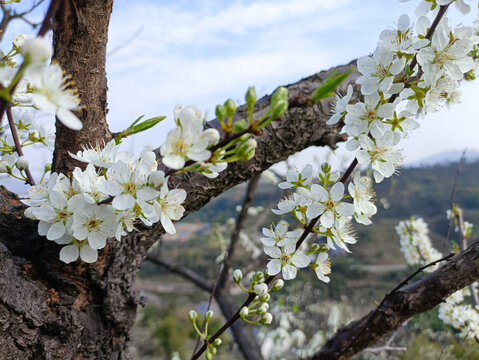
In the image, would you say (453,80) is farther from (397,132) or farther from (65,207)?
(65,207)

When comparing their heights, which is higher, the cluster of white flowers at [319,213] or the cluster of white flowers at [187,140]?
the cluster of white flowers at [187,140]

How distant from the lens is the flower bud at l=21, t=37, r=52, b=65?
1.40 ft

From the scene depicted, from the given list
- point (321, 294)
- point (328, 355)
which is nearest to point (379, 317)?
point (328, 355)

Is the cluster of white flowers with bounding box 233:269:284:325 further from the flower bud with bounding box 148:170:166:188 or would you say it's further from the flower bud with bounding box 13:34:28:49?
the flower bud with bounding box 13:34:28:49

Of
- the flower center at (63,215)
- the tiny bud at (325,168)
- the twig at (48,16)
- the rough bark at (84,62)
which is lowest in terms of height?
the tiny bud at (325,168)

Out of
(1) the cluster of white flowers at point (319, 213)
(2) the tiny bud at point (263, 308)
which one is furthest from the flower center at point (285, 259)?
(2) the tiny bud at point (263, 308)

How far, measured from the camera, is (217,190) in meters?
1.25

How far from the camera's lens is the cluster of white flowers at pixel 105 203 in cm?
65

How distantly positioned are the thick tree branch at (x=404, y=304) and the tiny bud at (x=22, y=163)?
1108 millimetres

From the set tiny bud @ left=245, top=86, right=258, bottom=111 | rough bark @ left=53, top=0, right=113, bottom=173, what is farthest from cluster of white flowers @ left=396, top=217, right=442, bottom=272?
tiny bud @ left=245, top=86, right=258, bottom=111

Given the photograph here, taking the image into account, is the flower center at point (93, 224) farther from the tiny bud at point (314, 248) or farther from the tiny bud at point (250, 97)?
the tiny bud at point (314, 248)

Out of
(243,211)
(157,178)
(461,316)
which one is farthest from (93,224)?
(461,316)

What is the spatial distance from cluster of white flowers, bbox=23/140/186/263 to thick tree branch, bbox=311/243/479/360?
838mm

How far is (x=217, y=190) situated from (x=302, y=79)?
0.52m
